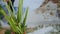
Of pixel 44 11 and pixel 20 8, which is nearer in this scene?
pixel 20 8

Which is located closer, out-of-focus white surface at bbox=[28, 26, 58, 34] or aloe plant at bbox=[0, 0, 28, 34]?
aloe plant at bbox=[0, 0, 28, 34]

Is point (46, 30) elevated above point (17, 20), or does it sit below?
below

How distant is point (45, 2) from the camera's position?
1.53 m

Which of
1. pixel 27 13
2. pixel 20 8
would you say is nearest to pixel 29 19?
pixel 27 13

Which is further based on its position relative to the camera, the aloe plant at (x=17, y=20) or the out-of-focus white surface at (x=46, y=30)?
the out-of-focus white surface at (x=46, y=30)

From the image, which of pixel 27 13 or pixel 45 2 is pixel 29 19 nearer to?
pixel 27 13

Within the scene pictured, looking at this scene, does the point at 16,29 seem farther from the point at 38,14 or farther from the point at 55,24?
the point at 55,24

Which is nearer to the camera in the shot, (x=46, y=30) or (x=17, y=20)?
(x=17, y=20)

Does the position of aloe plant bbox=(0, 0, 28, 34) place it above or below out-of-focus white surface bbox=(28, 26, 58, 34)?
above

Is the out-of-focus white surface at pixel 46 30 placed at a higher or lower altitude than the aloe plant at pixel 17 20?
lower

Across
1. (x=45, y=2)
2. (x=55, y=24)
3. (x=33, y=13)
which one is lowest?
(x=55, y=24)

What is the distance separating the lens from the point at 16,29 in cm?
136

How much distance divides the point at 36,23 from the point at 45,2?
0.22 metres

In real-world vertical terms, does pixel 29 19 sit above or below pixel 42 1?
below
